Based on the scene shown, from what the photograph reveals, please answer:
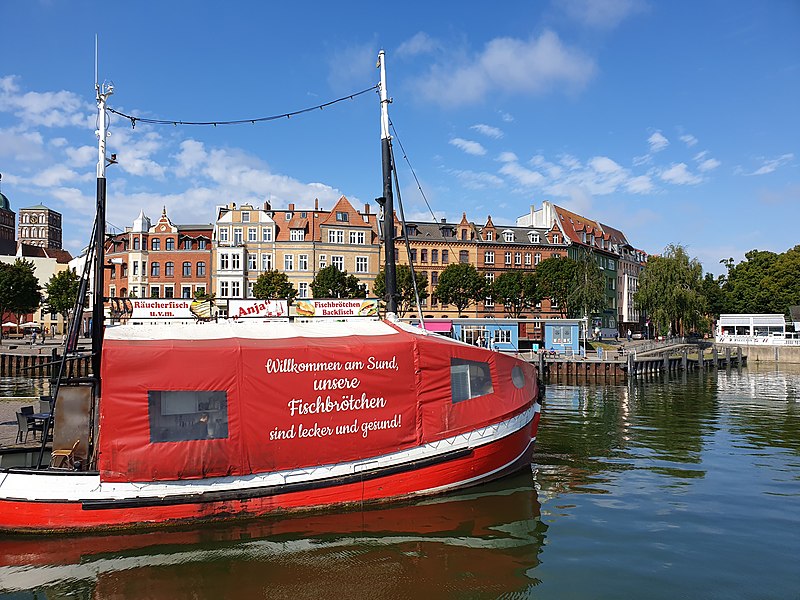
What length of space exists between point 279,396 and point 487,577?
4.94m

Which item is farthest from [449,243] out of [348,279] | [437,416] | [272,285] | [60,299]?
[437,416]

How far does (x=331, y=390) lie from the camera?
11883 mm

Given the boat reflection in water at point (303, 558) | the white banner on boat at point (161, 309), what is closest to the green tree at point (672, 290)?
the boat reflection in water at point (303, 558)

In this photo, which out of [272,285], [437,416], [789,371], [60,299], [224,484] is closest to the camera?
[224,484]

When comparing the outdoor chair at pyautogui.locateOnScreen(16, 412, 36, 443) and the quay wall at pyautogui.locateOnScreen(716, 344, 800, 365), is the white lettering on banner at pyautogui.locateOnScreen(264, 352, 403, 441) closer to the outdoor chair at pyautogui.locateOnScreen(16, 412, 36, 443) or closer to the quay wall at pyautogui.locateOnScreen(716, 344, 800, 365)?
the outdoor chair at pyautogui.locateOnScreen(16, 412, 36, 443)

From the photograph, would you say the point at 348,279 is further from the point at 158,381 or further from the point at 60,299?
the point at 158,381

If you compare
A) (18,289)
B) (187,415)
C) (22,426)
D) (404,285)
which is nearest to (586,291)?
(404,285)

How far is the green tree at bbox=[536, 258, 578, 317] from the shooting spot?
6325cm

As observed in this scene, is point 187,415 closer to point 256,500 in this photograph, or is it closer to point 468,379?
point 256,500

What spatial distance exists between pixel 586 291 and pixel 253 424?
55.3 metres

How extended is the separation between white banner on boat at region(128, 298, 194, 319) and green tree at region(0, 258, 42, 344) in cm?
5417

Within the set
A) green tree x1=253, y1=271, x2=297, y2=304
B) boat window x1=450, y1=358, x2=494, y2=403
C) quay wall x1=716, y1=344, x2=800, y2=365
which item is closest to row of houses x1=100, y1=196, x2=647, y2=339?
green tree x1=253, y1=271, x2=297, y2=304

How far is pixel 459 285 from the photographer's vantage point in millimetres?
61594

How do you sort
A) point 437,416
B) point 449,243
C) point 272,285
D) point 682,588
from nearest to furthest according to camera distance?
point 682,588 → point 437,416 → point 272,285 → point 449,243
